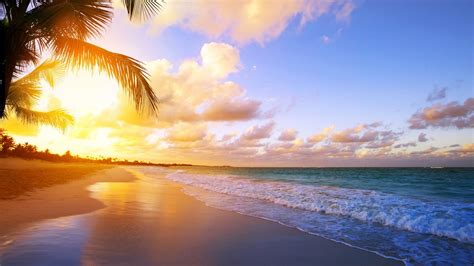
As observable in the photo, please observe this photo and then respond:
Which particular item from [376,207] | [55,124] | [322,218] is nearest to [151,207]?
[322,218]

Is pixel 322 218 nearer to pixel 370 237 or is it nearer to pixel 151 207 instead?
pixel 370 237

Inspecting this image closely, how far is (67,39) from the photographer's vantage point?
228 inches

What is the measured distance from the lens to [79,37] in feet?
18.2

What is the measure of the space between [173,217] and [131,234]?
2.08m

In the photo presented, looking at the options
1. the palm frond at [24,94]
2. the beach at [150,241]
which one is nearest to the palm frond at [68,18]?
the beach at [150,241]

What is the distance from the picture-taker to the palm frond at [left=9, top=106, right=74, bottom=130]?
46.5 ft

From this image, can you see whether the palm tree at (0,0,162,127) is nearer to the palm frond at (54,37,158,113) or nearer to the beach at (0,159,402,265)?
the palm frond at (54,37,158,113)

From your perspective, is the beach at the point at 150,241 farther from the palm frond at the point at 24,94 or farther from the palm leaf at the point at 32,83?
the palm frond at the point at 24,94

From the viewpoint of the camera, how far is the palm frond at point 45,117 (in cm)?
1419

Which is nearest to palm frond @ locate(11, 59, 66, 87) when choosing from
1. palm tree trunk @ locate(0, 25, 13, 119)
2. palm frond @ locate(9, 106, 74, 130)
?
palm frond @ locate(9, 106, 74, 130)

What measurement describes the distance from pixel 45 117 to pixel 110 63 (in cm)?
1097

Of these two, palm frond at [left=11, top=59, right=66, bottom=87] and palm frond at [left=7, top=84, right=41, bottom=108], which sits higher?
palm frond at [left=11, top=59, right=66, bottom=87]

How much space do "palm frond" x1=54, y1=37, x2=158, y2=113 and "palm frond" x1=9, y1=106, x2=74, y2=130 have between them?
947 centimetres

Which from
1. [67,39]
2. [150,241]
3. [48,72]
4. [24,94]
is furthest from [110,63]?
[24,94]
